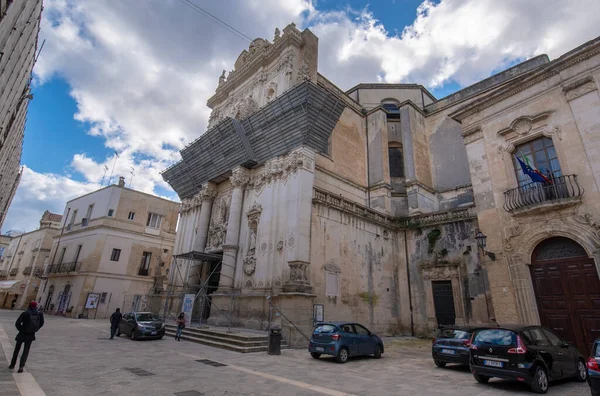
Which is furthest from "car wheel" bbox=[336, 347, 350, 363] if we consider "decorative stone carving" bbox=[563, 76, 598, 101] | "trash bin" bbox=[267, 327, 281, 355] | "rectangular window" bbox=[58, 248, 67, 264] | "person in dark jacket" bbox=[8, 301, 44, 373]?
"rectangular window" bbox=[58, 248, 67, 264]

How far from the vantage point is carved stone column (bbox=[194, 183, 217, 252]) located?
2173cm

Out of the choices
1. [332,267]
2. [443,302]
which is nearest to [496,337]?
[332,267]

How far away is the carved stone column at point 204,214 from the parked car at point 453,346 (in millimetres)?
16326

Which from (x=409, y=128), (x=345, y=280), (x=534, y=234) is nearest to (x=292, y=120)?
(x=345, y=280)

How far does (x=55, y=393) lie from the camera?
529 centimetres

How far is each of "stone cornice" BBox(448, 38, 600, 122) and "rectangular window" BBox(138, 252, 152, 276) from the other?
29.1 metres

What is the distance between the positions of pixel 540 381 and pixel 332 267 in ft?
34.0

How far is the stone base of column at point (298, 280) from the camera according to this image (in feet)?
46.1

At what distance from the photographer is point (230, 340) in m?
12.5

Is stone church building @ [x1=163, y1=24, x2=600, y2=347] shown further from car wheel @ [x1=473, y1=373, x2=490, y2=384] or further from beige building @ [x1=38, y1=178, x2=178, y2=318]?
beige building @ [x1=38, y1=178, x2=178, y2=318]

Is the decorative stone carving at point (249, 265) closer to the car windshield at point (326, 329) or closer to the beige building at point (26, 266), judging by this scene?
the car windshield at point (326, 329)

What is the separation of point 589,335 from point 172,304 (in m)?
22.2

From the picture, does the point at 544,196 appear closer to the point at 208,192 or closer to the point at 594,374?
the point at 594,374

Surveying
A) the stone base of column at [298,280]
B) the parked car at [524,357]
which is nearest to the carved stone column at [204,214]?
the stone base of column at [298,280]
